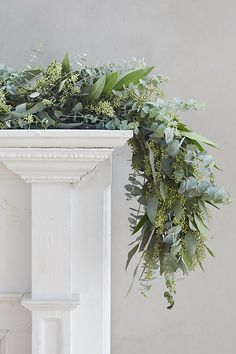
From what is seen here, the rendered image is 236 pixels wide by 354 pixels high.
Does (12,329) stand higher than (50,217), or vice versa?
(50,217)

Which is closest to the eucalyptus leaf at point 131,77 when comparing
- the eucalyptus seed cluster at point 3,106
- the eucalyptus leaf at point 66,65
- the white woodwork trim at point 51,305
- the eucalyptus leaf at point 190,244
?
the eucalyptus leaf at point 66,65

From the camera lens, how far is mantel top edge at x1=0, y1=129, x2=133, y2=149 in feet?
3.36

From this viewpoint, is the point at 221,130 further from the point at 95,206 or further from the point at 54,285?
the point at 54,285

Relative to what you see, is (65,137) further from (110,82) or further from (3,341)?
(3,341)

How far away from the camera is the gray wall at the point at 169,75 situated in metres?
1.61

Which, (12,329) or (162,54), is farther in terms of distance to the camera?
(162,54)

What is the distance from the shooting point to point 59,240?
3.71 ft

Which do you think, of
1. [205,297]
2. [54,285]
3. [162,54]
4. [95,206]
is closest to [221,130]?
[162,54]

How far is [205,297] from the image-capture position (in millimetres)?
1648

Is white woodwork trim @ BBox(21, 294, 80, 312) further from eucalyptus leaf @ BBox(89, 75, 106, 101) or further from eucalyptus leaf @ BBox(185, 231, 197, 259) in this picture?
eucalyptus leaf @ BBox(89, 75, 106, 101)

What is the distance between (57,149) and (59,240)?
19 centimetres

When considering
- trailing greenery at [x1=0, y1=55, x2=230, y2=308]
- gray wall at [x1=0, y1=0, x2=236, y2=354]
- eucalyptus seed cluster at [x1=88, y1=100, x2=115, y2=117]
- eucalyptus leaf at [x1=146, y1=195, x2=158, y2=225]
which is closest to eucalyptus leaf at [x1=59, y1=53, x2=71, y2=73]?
trailing greenery at [x1=0, y1=55, x2=230, y2=308]

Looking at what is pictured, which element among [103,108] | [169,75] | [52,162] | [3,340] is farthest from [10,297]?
[169,75]

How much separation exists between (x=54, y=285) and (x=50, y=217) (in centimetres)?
13
